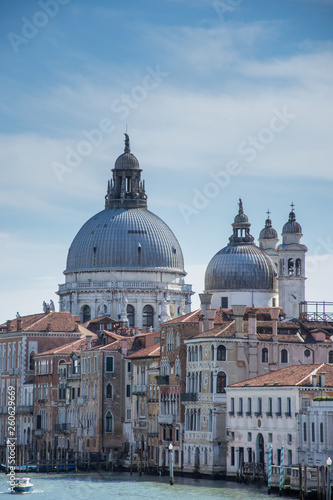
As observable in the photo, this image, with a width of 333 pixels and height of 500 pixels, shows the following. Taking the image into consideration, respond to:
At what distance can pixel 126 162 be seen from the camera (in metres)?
124

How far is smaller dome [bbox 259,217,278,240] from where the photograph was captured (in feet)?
383

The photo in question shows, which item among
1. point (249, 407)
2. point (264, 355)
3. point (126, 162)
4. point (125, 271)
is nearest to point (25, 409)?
point (125, 271)

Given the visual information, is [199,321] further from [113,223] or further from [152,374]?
[113,223]

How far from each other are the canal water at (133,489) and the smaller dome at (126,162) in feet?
159

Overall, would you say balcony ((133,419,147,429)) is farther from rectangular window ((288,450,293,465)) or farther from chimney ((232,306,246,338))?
rectangular window ((288,450,293,465))

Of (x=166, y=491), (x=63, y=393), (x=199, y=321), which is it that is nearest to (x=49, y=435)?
(x=63, y=393)

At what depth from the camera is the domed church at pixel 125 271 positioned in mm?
120438

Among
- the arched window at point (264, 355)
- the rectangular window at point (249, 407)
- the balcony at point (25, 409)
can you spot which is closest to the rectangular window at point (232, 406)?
the rectangular window at point (249, 407)

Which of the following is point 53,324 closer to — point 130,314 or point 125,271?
point 130,314

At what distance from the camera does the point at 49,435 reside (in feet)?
312

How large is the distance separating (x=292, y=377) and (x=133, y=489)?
8785mm

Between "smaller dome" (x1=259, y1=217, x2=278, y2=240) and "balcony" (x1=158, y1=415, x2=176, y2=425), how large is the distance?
1475 inches

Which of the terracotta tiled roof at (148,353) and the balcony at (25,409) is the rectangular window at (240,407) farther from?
the balcony at (25,409)

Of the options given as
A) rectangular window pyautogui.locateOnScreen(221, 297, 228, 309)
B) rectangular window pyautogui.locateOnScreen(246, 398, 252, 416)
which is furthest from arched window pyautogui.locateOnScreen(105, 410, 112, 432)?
rectangular window pyautogui.locateOnScreen(221, 297, 228, 309)
